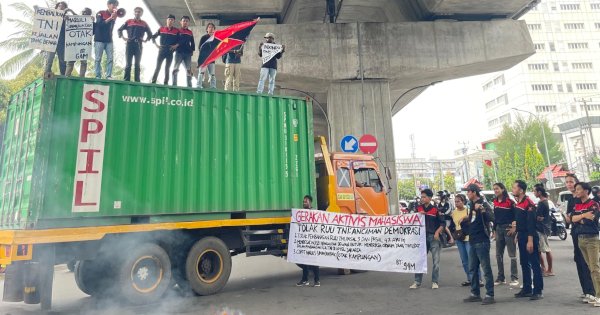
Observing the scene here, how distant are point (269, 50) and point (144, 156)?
4432 mm

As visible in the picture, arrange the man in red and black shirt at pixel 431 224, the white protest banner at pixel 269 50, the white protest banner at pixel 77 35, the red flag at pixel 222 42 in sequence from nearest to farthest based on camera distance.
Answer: the man in red and black shirt at pixel 431 224 → the white protest banner at pixel 77 35 → the red flag at pixel 222 42 → the white protest banner at pixel 269 50

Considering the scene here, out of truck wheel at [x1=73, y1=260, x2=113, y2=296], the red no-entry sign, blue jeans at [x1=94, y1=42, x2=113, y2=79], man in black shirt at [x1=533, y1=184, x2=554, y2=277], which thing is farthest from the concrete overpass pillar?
truck wheel at [x1=73, y1=260, x2=113, y2=296]

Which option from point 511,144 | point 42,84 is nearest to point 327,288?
point 42,84

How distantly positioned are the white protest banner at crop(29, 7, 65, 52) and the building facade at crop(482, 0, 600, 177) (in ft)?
275

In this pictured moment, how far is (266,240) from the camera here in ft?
24.5

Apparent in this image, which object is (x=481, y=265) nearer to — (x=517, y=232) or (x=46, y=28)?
(x=517, y=232)

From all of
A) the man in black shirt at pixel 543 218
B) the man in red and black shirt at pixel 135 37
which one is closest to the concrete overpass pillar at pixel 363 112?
the man in black shirt at pixel 543 218

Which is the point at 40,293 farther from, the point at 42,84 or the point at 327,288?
the point at 327,288

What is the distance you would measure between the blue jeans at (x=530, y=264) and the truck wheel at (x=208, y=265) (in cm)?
494

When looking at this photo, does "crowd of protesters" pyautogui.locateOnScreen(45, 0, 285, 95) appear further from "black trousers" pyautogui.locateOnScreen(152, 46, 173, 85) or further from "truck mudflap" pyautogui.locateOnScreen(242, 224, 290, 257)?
"truck mudflap" pyautogui.locateOnScreen(242, 224, 290, 257)

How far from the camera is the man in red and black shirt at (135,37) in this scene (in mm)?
8328

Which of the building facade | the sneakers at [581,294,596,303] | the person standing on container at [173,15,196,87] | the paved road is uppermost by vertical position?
the building facade

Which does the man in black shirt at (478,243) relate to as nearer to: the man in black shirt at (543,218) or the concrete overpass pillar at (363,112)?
the man in black shirt at (543,218)

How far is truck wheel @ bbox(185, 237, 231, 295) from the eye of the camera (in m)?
6.63
